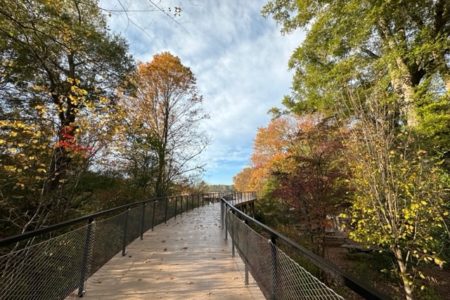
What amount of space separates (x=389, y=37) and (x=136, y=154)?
37.5ft

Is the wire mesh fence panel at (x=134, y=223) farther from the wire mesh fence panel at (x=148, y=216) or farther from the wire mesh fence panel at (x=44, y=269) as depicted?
the wire mesh fence panel at (x=44, y=269)

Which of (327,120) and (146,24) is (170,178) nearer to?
(327,120)

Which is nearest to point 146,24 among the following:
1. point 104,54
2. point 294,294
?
point 294,294

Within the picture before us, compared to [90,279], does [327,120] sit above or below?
above

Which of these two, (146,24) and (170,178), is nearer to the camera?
(146,24)

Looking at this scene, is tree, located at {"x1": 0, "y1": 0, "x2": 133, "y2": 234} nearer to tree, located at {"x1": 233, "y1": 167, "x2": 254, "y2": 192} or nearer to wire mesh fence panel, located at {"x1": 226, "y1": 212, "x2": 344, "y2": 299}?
wire mesh fence panel, located at {"x1": 226, "y1": 212, "x2": 344, "y2": 299}

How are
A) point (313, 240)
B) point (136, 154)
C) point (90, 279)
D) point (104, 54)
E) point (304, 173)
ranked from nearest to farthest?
point (90, 279) < point (304, 173) < point (313, 240) < point (104, 54) < point (136, 154)

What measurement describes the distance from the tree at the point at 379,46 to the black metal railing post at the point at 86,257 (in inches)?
299

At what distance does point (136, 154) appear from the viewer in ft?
38.1

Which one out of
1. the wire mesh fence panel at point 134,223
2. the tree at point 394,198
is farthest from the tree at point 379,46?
the wire mesh fence panel at point 134,223

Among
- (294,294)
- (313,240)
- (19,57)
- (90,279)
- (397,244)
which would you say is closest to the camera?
(294,294)

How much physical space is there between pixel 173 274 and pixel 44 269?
1.97 m

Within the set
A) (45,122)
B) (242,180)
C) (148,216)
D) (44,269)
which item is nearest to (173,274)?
(44,269)

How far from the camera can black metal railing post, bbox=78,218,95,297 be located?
3260mm
